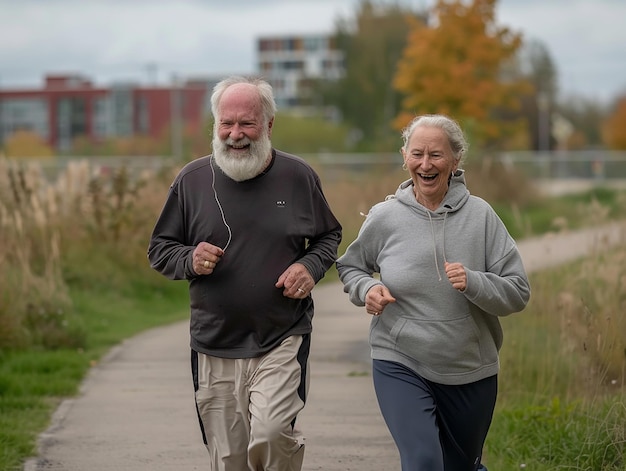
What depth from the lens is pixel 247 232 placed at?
580 cm

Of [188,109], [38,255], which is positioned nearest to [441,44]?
[38,255]

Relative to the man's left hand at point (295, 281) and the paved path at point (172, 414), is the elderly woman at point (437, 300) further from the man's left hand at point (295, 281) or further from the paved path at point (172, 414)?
the paved path at point (172, 414)

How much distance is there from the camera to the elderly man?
5.76m

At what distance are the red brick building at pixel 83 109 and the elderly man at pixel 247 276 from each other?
112702 mm

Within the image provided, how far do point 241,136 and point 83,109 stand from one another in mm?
121828

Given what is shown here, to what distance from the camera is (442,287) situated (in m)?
5.52

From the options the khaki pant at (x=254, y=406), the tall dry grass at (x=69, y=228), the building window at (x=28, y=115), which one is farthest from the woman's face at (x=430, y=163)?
the building window at (x=28, y=115)

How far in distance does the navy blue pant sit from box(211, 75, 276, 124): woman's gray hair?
4.15 ft

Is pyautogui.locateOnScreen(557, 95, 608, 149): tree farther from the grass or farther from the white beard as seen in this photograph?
the white beard

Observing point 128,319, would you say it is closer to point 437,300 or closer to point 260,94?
point 260,94

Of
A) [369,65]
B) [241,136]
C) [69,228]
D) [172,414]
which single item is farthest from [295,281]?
[369,65]

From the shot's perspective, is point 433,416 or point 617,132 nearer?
point 433,416

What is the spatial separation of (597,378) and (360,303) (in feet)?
8.91

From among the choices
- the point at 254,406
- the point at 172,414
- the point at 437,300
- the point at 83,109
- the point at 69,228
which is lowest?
the point at 83,109
